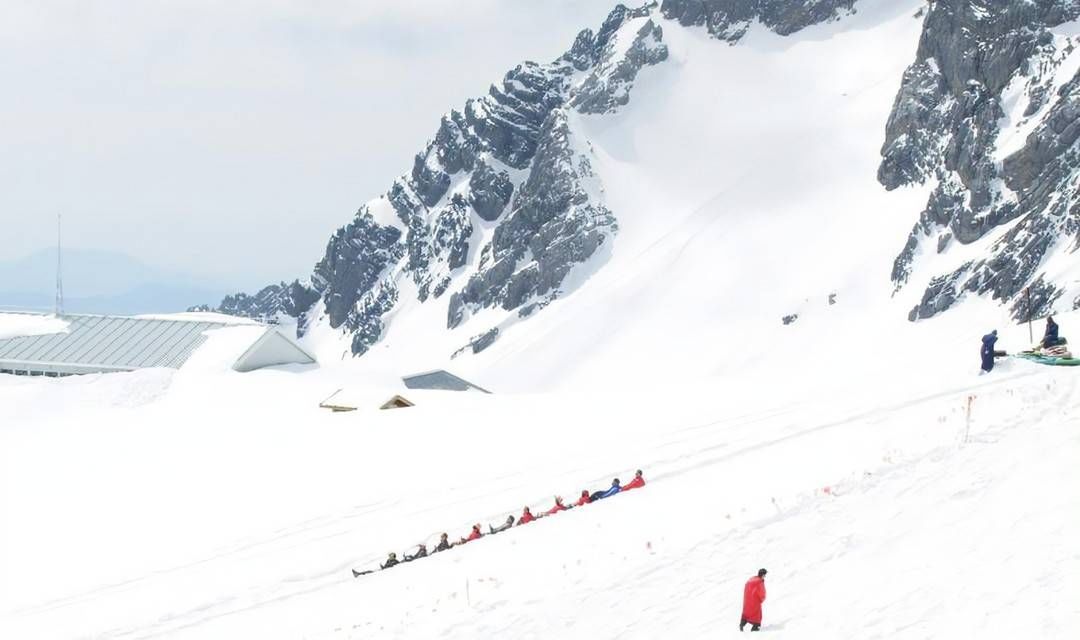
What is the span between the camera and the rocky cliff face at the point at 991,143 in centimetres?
7338

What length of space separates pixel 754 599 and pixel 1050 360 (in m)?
19.1

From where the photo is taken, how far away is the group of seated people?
21.2 metres

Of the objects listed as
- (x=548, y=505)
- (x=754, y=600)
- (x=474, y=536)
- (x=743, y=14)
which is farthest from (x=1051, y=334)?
(x=743, y=14)

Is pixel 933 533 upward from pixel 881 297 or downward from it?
downward

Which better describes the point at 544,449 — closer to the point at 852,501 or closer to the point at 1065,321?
the point at 852,501

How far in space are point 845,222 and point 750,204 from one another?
2029 centimetres

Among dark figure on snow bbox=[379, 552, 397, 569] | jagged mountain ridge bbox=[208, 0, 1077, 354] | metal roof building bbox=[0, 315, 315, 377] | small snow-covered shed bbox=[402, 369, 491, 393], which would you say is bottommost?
dark figure on snow bbox=[379, 552, 397, 569]

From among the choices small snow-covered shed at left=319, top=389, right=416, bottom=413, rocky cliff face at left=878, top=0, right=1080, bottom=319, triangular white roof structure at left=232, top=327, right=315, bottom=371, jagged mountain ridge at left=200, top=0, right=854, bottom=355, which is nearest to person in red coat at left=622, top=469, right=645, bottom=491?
small snow-covered shed at left=319, top=389, right=416, bottom=413

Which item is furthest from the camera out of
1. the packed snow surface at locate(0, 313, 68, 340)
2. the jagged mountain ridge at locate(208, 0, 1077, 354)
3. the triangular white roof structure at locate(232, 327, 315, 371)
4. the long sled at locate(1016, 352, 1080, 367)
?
the jagged mountain ridge at locate(208, 0, 1077, 354)

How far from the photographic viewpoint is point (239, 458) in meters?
34.2

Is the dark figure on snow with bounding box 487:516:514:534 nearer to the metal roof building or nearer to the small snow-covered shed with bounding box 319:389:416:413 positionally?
the small snow-covered shed with bounding box 319:389:416:413

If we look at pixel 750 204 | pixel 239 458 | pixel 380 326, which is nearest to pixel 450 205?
pixel 380 326

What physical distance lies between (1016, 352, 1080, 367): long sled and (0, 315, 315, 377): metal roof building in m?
51.6

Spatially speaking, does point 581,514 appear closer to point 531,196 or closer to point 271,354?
point 271,354
